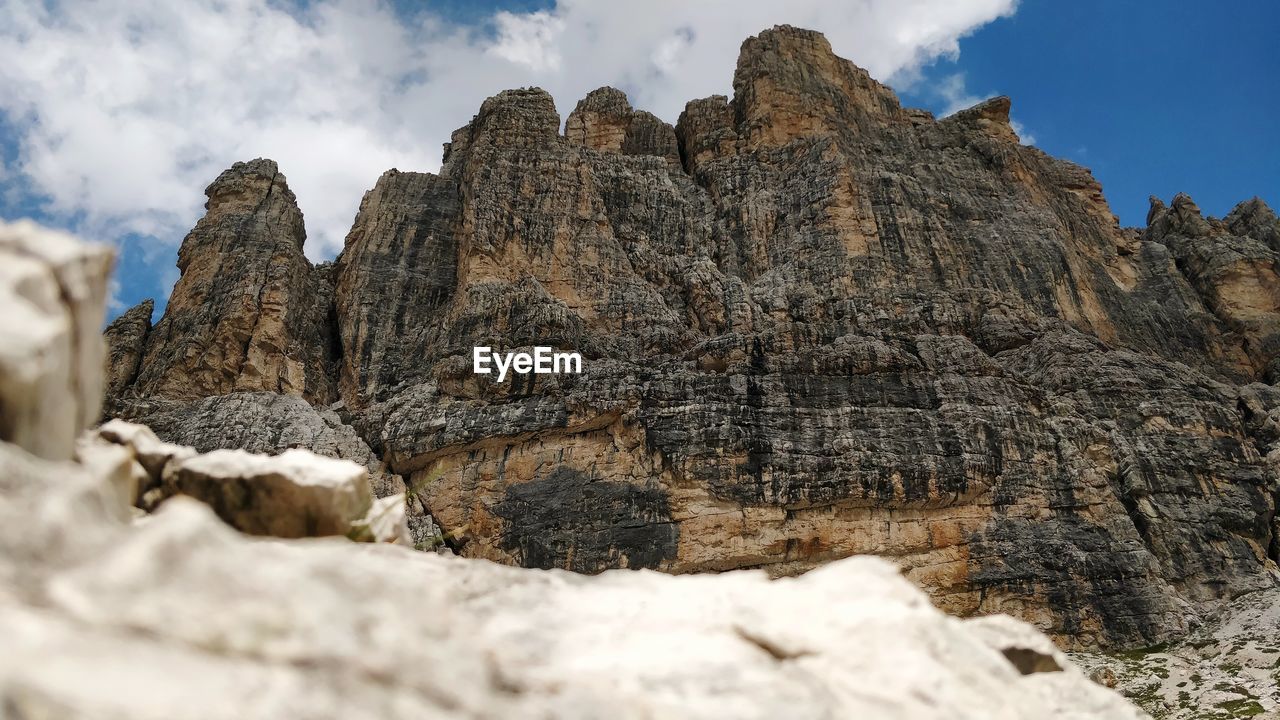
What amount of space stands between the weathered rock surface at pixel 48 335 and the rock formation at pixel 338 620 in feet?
0.06

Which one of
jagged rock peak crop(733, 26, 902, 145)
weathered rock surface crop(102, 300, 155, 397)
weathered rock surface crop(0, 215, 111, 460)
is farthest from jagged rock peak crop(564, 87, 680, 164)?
weathered rock surface crop(0, 215, 111, 460)

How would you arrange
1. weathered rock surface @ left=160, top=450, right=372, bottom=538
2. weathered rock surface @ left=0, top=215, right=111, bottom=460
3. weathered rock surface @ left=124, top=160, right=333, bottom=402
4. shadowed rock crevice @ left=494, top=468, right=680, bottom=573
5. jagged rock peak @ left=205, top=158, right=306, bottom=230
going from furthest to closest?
jagged rock peak @ left=205, top=158, right=306, bottom=230, weathered rock surface @ left=124, top=160, right=333, bottom=402, shadowed rock crevice @ left=494, top=468, right=680, bottom=573, weathered rock surface @ left=160, top=450, right=372, bottom=538, weathered rock surface @ left=0, top=215, right=111, bottom=460

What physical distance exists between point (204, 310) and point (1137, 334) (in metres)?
61.9

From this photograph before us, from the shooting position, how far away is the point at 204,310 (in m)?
51.9

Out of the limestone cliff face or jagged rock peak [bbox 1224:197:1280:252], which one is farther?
jagged rock peak [bbox 1224:197:1280:252]

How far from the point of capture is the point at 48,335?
6211 mm

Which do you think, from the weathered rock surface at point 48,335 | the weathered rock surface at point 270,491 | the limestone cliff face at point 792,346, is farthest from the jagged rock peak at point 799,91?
the weathered rock surface at point 48,335

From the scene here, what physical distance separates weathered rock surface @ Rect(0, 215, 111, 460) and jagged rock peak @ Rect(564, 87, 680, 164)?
62.2 metres

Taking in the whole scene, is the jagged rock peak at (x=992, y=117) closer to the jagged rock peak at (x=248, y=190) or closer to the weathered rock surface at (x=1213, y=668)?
the weathered rock surface at (x=1213, y=668)

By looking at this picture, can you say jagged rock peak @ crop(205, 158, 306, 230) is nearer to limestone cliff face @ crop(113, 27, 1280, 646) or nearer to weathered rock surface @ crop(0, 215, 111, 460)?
limestone cliff face @ crop(113, 27, 1280, 646)

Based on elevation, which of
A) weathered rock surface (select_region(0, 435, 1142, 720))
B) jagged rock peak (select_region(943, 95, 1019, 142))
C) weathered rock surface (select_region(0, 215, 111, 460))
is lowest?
weathered rock surface (select_region(0, 435, 1142, 720))

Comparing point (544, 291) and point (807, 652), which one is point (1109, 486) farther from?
point (807, 652)

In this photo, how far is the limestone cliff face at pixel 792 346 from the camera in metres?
40.1

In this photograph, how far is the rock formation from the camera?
5.25m
